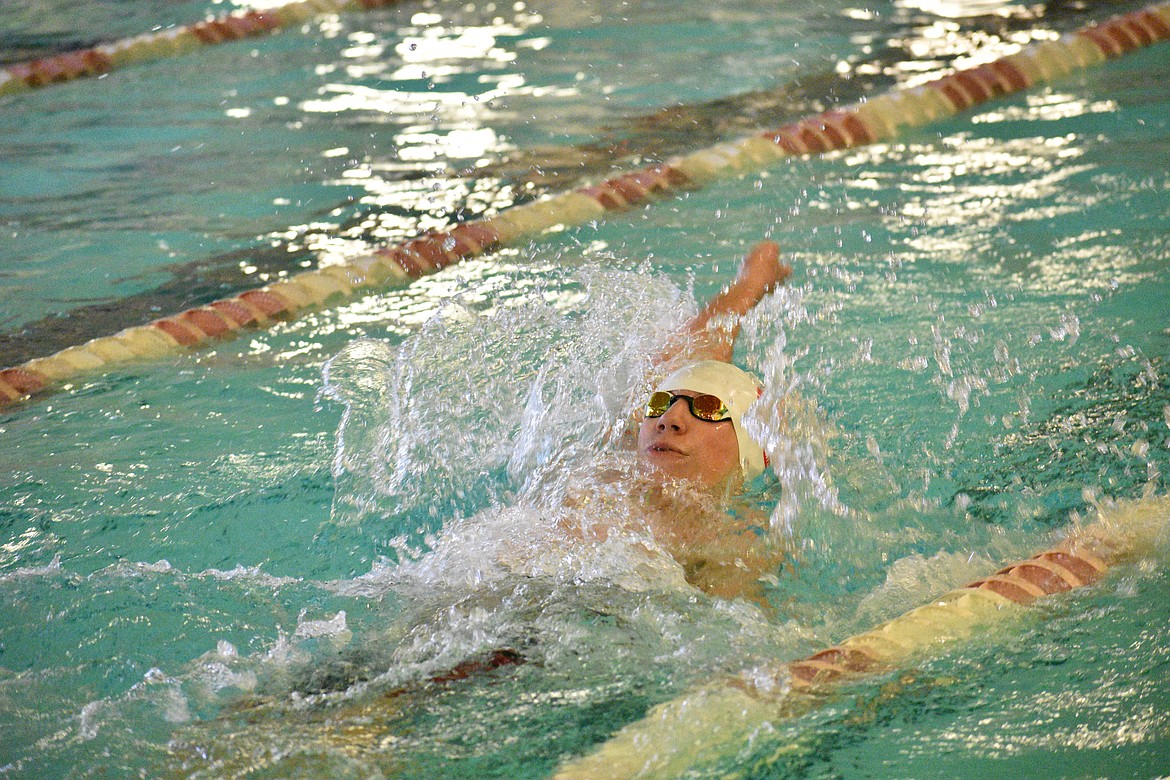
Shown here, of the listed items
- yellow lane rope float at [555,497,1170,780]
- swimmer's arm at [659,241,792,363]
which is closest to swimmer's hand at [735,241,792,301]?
swimmer's arm at [659,241,792,363]

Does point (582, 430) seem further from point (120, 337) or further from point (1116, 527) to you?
point (120, 337)

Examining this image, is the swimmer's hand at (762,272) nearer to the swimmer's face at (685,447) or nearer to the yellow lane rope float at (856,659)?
the swimmer's face at (685,447)

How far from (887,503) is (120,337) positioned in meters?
2.66

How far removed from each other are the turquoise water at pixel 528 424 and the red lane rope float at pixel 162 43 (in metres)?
0.53

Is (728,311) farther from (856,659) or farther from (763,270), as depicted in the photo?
(856,659)

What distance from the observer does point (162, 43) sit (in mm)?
7926

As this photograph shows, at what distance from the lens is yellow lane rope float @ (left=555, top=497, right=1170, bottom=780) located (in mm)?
2105

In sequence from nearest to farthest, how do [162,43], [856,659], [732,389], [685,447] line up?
[856,659] → [685,447] → [732,389] → [162,43]

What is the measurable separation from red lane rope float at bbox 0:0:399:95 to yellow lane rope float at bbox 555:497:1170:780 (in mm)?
6734

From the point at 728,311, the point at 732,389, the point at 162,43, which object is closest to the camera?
the point at 732,389

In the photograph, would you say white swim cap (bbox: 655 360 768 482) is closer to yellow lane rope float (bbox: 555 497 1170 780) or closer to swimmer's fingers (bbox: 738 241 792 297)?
swimmer's fingers (bbox: 738 241 792 297)

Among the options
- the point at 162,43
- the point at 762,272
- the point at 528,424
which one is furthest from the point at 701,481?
the point at 162,43

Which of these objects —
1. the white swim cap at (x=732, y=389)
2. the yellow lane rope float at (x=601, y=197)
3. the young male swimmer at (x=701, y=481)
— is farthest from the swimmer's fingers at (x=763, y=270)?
the yellow lane rope float at (x=601, y=197)

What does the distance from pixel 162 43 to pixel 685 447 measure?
20.9ft
